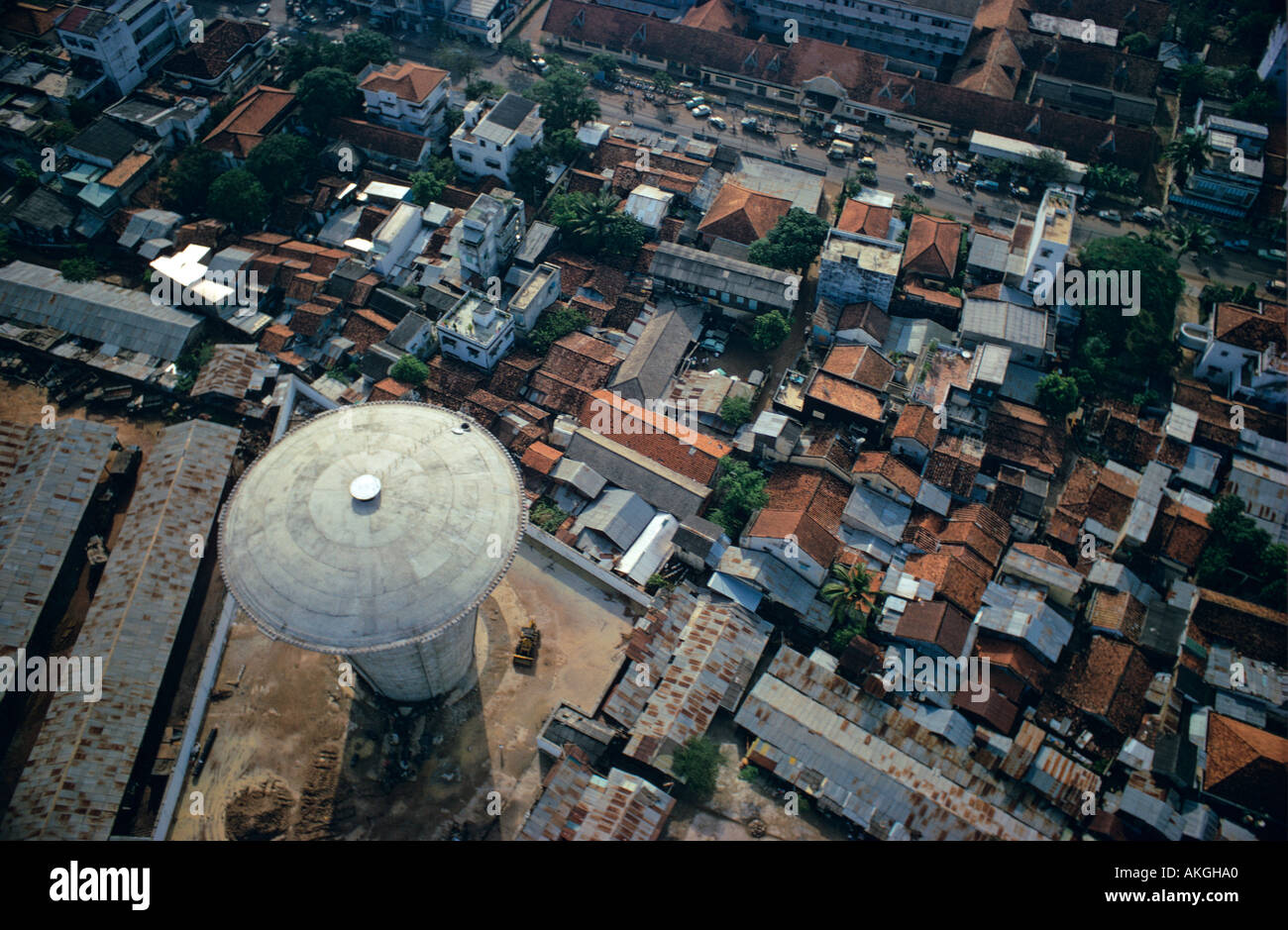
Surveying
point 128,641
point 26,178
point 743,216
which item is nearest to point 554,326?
point 743,216

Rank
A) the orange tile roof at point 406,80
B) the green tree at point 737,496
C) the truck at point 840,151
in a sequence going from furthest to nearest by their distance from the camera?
the truck at point 840,151 → the orange tile roof at point 406,80 → the green tree at point 737,496

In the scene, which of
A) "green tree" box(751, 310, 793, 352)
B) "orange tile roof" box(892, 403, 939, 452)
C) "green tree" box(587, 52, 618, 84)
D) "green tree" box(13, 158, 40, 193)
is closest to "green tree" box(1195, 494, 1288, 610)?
"orange tile roof" box(892, 403, 939, 452)

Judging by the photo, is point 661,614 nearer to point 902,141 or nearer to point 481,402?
point 481,402

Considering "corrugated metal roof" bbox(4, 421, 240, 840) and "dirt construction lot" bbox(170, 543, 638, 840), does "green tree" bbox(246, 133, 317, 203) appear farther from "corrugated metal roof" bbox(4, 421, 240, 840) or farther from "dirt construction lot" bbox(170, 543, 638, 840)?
"dirt construction lot" bbox(170, 543, 638, 840)

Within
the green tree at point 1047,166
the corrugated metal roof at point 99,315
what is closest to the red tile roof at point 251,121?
the corrugated metal roof at point 99,315

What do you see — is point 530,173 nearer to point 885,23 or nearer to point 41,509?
point 885,23

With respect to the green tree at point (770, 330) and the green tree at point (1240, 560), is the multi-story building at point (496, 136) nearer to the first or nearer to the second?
the green tree at point (770, 330)
